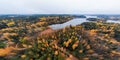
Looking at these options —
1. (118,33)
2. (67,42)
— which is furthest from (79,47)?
(118,33)

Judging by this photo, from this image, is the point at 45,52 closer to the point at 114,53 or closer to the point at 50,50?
the point at 50,50

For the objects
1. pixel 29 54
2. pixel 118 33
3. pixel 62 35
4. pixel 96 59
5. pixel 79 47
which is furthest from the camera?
pixel 118 33

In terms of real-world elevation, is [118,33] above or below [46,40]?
below

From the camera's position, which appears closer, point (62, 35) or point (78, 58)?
point (78, 58)

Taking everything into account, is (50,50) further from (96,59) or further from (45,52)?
(96,59)

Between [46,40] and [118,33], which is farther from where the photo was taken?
[118,33]

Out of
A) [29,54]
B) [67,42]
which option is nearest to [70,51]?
[67,42]

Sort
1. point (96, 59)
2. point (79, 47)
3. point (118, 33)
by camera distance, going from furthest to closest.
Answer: point (118, 33) < point (79, 47) < point (96, 59)

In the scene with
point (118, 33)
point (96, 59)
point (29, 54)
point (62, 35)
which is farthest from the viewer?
point (118, 33)

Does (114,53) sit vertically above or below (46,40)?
below
